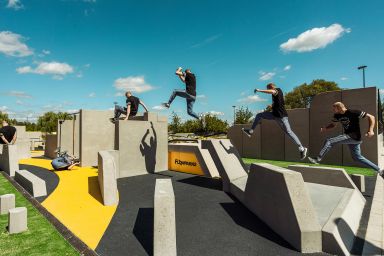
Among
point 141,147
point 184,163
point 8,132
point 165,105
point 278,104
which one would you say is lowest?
point 184,163

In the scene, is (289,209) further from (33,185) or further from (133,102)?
(133,102)

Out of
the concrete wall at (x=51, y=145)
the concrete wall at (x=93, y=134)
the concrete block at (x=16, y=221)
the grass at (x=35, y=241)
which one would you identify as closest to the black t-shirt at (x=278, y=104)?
the grass at (x=35, y=241)

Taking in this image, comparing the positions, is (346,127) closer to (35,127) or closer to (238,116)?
(238,116)

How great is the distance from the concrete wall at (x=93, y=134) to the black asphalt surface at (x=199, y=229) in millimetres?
6625

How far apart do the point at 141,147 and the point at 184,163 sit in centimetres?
249

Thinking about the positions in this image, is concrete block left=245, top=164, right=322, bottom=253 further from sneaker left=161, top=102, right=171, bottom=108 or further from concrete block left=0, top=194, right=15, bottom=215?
concrete block left=0, top=194, right=15, bottom=215

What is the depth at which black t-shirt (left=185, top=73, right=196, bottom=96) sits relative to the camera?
28.9ft

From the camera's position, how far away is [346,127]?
585 cm

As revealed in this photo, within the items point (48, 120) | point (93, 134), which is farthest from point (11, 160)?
point (48, 120)

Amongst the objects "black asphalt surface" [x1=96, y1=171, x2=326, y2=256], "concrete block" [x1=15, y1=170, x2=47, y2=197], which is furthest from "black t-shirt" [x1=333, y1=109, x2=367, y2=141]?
"concrete block" [x1=15, y1=170, x2=47, y2=197]

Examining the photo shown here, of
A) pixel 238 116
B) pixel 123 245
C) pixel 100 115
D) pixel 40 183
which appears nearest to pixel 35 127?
pixel 238 116

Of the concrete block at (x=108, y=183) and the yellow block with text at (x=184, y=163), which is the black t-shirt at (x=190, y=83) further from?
the concrete block at (x=108, y=183)

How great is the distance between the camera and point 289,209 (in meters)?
4.12

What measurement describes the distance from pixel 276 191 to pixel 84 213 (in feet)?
16.5
